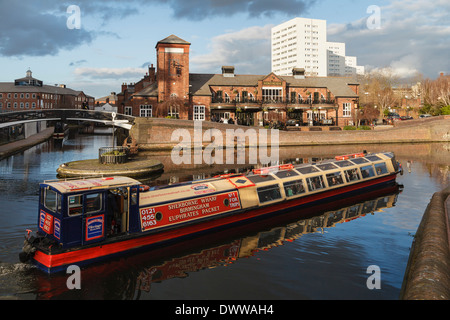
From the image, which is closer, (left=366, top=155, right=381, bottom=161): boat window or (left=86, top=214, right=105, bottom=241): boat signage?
(left=86, top=214, right=105, bottom=241): boat signage

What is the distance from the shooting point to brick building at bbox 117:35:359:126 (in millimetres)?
52062

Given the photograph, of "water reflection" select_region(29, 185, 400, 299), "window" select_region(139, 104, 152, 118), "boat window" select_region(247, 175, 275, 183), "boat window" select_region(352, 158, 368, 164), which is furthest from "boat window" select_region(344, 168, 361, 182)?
"window" select_region(139, 104, 152, 118)

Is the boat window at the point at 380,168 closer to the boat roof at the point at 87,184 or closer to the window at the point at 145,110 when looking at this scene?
the boat roof at the point at 87,184

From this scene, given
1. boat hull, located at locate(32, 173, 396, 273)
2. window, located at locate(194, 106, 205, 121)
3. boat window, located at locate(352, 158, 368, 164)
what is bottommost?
boat hull, located at locate(32, 173, 396, 273)

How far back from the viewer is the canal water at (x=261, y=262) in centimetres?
921

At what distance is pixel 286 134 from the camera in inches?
1857

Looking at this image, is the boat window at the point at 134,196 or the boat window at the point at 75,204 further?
the boat window at the point at 134,196

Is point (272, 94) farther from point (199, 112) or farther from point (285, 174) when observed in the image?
point (285, 174)

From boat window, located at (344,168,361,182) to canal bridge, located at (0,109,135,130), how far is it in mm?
28139

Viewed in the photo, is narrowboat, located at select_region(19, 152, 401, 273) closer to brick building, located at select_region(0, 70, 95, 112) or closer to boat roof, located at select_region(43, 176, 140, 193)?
boat roof, located at select_region(43, 176, 140, 193)

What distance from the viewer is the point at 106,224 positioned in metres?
10.8

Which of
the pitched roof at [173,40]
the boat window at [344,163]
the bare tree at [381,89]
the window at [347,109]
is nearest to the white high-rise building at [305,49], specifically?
the bare tree at [381,89]

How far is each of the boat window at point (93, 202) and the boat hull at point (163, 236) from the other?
3.74 feet

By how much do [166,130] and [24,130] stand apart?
2829 centimetres
